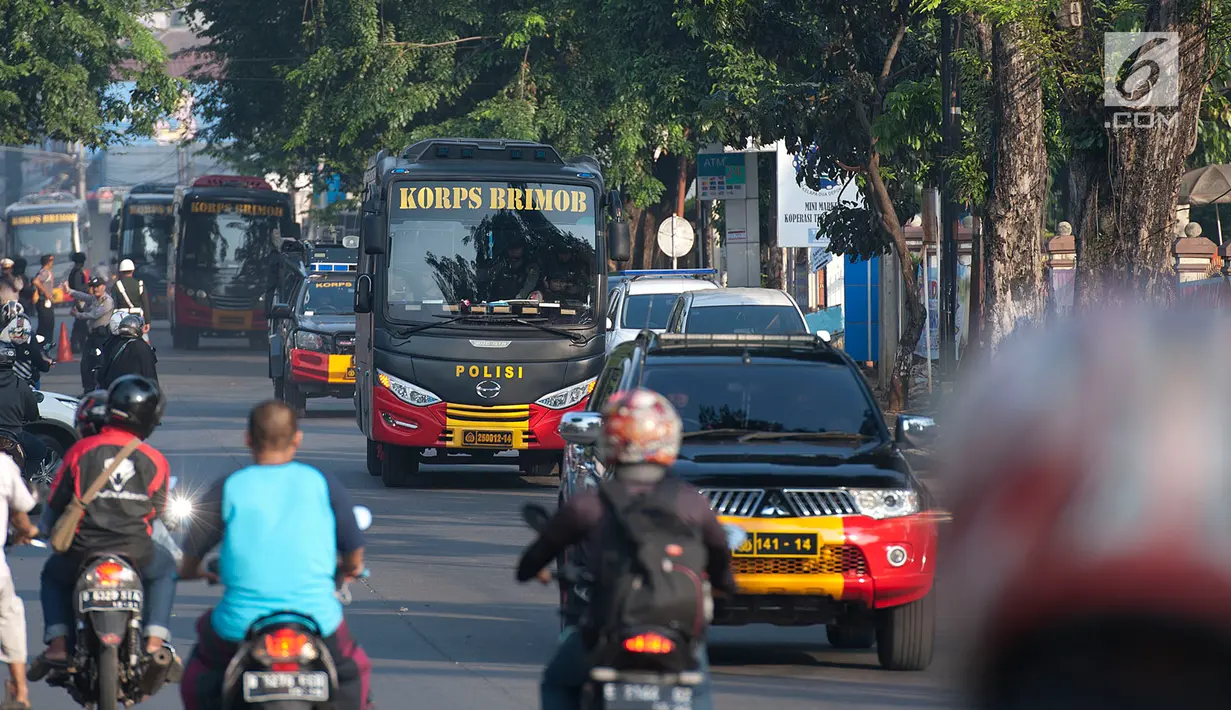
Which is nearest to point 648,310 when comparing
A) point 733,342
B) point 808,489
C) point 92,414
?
point 733,342

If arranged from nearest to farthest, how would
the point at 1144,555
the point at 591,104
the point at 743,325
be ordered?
1. the point at 1144,555
2. the point at 743,325
3. the point at 591,104

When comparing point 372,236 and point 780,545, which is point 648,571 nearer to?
point 780,545

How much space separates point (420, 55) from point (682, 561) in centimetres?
3351

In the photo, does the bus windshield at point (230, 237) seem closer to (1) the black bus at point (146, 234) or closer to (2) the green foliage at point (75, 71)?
(2) the green foliage at point (75, 71)

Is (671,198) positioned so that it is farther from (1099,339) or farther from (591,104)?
(1099,339)

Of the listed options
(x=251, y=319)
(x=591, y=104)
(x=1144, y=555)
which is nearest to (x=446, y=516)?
(x=1144, y=555)

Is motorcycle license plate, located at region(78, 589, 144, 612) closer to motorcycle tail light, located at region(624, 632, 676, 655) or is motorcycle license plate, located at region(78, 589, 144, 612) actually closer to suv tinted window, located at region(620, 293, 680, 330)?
motorcycle tail light, located at region(624, 632, 676, 655)

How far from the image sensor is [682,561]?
512cm

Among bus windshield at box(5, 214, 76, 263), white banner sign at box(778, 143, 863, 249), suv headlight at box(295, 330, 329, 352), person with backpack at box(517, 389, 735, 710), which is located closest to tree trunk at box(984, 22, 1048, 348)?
suv headlight at box(295, 330, 329, 352)

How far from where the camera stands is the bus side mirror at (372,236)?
1684 cm

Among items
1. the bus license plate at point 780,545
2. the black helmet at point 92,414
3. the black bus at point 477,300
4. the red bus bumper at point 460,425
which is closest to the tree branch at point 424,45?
the black bus at point 477,300

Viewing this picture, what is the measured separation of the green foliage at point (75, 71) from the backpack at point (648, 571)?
109 feet

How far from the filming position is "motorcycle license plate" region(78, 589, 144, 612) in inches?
268

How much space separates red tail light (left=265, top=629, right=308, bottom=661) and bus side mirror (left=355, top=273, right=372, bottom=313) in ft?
37.8
